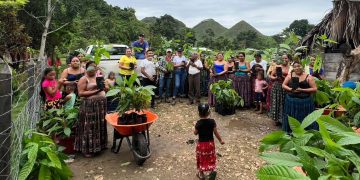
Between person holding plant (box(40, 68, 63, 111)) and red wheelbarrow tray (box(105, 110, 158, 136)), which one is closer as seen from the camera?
red wheelbarrow tray (box(105, 110, 158, 136))

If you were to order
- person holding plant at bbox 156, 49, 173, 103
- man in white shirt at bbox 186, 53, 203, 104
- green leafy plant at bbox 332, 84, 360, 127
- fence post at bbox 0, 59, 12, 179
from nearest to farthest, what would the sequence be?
green leafy plant at bbox 332, 84, 360, 127 → fence post at bbox 0, 59, 12, 179 → man in white shirt at bbox 186, 53, 203, 104 → person holding plant at bbox 156, 49, 173, 103

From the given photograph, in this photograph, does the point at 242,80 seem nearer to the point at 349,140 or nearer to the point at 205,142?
the point at 205,142

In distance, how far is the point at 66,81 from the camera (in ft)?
20.2

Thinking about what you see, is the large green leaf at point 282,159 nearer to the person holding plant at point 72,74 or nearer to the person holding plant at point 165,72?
the person holding plant at point 72,74

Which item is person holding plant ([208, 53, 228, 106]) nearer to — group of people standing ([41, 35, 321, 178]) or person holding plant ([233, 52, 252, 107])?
group of people standing ([41, 35, 321, 178])

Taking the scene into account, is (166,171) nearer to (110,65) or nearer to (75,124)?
(75,124)

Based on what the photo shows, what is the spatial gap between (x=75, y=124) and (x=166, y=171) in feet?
6.18

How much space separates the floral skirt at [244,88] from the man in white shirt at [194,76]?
118 cm

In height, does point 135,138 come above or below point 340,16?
below

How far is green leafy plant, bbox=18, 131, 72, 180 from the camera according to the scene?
3123mm

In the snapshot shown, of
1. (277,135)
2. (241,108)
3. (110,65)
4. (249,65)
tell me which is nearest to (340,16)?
(249,65)

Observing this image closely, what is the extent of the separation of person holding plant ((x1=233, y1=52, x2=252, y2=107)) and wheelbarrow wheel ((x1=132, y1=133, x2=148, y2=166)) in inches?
177

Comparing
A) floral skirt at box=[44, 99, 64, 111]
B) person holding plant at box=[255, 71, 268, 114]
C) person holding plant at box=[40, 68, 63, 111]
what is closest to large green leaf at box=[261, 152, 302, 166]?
person holding plant at box=[40, 68, 63, 111]

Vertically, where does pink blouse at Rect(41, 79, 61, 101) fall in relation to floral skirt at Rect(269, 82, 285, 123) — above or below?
above
